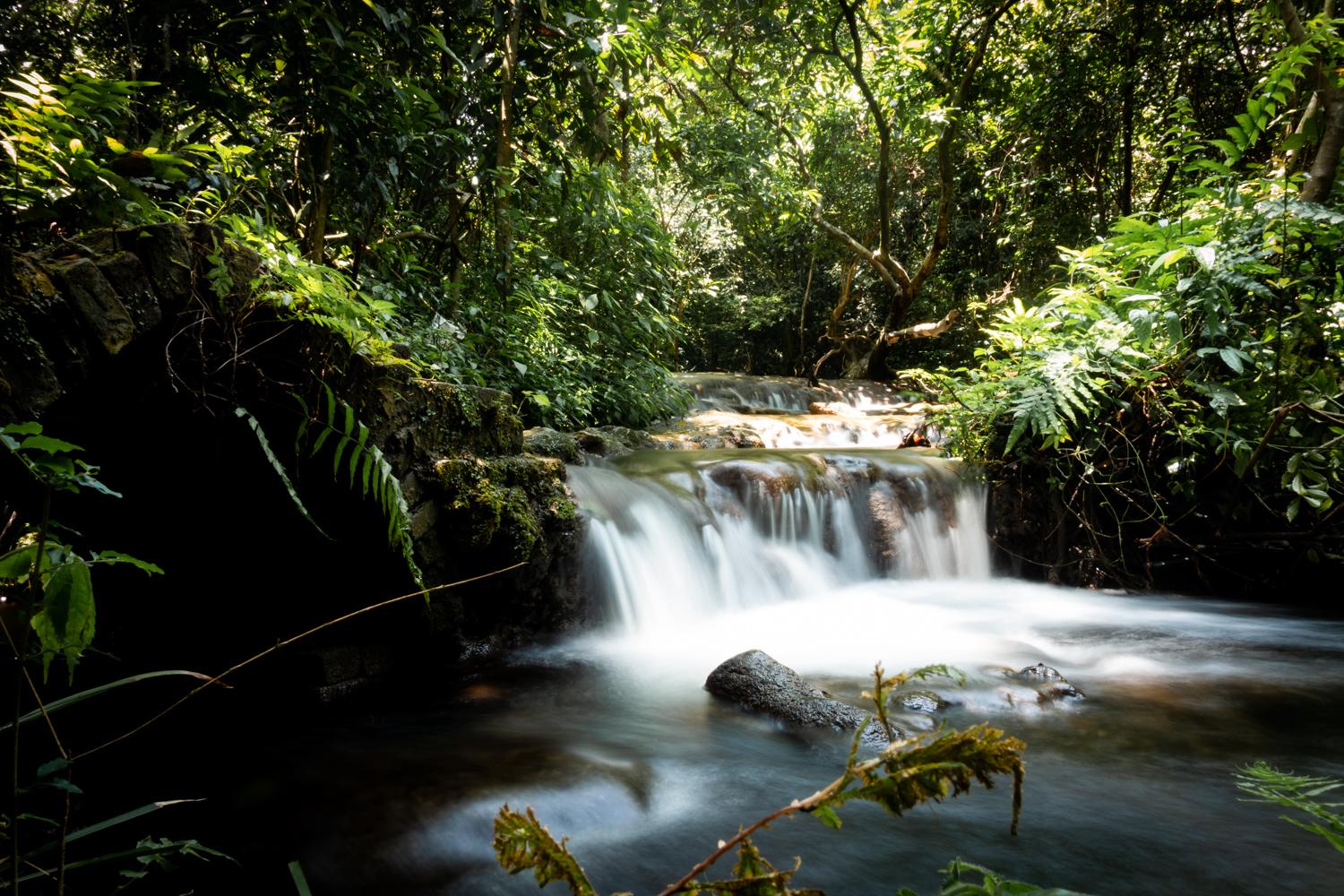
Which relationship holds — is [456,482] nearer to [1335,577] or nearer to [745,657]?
[745,657]

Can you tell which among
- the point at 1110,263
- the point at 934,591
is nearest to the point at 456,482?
the point at 934,591

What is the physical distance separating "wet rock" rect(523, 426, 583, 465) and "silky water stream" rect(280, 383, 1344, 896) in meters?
0.50

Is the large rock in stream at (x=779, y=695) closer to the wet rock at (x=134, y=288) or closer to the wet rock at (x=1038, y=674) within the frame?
the wet rock at (x=1038, y=674)

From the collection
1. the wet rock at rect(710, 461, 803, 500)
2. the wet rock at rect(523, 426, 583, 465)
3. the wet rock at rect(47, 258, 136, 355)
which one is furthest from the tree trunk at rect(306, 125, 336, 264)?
the wet rock at rect(710, 461, 803, 500)

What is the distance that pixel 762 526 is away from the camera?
251 inches

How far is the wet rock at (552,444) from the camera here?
19.1ft

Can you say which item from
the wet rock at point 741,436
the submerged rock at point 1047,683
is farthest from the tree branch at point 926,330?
the submerged rock at point 1047,683

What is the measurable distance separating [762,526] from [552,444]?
2.09 meters

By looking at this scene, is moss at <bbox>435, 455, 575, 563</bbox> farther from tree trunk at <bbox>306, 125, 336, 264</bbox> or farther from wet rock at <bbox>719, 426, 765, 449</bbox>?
wet rock at <bbox>719, 426, 765, 449</bbox>

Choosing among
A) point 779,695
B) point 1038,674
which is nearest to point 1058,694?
point 1038,674

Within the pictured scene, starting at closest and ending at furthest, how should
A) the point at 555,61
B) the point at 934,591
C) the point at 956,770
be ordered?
the point at 956,770 < the point at 555,61 < the point at 934,591

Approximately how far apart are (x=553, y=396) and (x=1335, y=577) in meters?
7.25

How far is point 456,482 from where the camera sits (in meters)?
3.85

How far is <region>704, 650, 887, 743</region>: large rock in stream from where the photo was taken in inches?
133
